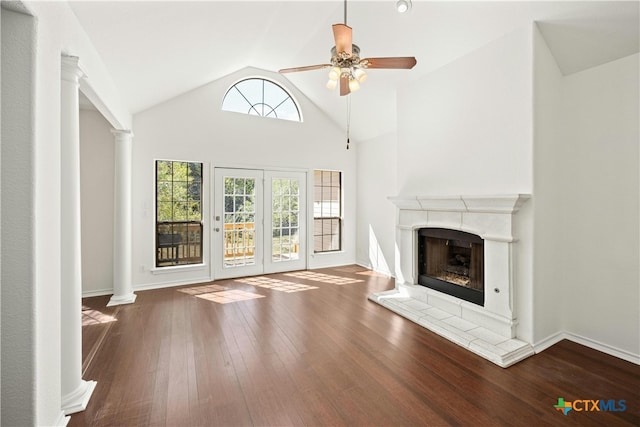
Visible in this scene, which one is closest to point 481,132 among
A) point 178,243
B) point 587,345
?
point 587,345

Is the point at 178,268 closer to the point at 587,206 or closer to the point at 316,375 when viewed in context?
the point at 316,375

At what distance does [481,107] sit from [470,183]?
82cm

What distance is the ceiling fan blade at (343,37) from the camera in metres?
2.10

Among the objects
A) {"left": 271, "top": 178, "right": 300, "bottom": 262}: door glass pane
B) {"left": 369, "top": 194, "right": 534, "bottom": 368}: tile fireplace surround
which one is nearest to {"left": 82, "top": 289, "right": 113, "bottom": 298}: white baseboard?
{"left": 271, "top": 178, "right": 300, "bottom": 262}: door glass pane

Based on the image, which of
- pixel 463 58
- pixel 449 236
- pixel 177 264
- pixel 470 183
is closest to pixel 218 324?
pixel 177 264

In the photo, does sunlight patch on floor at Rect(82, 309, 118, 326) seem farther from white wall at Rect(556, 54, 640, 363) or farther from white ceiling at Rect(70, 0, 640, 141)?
white wall at Rect(556, 54, 640, 363)

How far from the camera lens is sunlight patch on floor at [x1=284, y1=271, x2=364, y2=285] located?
5094mm

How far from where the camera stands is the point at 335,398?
2041mm

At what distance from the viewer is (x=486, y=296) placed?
3016 millimetres

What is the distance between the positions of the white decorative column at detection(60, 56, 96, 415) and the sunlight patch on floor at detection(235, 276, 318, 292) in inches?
110

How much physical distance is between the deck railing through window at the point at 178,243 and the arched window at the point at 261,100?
2176 millimetres

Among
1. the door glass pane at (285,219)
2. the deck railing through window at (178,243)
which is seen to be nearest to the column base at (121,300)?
the deck railing through window at (178,243)

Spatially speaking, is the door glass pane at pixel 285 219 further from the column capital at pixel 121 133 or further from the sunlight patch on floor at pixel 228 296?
the column capital at pixel 121 133

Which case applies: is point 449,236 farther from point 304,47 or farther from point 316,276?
point 304,47
